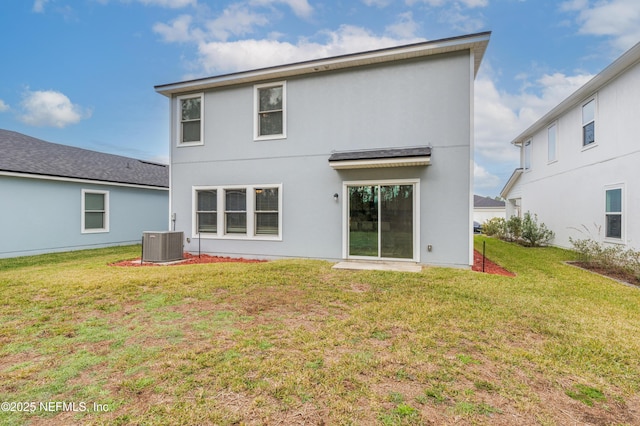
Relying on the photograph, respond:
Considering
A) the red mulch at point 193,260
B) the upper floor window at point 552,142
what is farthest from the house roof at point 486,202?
the red mulch at point 193,260

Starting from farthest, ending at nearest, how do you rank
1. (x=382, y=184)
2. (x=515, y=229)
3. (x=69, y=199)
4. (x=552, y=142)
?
(x=515, y=229), (x=552, y=142), (x=69, y=199), (x=382, y=184)

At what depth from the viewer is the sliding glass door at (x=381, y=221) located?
8414 mm

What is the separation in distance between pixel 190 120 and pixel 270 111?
3.14 meters

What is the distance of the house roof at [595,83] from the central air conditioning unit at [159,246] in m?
13.9

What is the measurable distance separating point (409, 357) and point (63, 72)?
72.3 feet

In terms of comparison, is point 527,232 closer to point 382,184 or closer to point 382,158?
point 382,184

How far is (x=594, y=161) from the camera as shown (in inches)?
408

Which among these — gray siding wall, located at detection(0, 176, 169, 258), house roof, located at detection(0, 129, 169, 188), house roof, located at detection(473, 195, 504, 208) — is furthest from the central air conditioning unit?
house roof, located at detection(473, 195, 504, 208)

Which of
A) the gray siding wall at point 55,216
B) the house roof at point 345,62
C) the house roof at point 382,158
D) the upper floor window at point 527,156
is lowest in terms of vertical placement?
the gray siding wall at point 55,216

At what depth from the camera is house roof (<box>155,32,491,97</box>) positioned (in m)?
7.71

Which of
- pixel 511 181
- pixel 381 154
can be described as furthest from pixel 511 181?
pixel 381 154

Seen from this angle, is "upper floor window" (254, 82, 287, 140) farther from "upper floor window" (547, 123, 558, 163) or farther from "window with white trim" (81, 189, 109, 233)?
"upper floor window" (547, 123, 558, 163)

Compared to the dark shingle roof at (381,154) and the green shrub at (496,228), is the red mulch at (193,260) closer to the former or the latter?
the dark shingle roof at (381,154)

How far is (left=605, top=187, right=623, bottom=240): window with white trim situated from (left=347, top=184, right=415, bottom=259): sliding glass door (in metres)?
6.63
